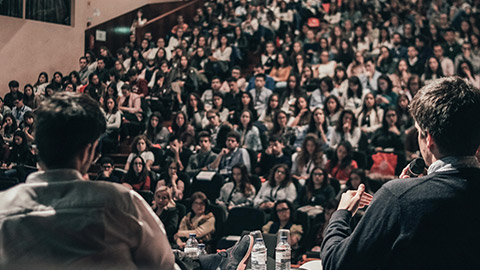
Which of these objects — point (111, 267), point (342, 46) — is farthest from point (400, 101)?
point (111, 267)

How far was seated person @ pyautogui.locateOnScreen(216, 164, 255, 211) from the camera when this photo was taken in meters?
3.67

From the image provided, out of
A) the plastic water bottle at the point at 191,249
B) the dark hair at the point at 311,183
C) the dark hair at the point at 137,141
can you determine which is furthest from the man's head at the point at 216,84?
the plastic water bottle at the point at 191,249

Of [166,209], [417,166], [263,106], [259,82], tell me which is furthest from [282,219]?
[417,166]

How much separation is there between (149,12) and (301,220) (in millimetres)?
1569

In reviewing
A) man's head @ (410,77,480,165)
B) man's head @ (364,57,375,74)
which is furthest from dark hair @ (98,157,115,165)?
man's head @ (364,57,375,74)

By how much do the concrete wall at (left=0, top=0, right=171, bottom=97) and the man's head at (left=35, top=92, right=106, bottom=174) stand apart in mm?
1574

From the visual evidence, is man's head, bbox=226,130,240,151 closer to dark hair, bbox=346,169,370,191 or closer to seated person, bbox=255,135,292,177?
seated person, bbox=255,135,292,177

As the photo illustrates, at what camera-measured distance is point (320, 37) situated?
5.64 meters

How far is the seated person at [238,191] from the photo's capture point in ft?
12.0

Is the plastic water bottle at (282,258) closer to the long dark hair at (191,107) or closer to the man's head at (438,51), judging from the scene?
the long dark hair at (191,107)

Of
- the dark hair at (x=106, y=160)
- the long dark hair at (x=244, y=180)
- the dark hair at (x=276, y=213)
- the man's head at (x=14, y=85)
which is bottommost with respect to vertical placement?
the dark hair at (x=276, y=213)

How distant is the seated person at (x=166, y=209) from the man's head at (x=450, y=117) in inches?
108

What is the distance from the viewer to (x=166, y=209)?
11.6 ft

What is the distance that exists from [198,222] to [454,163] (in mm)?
2708
